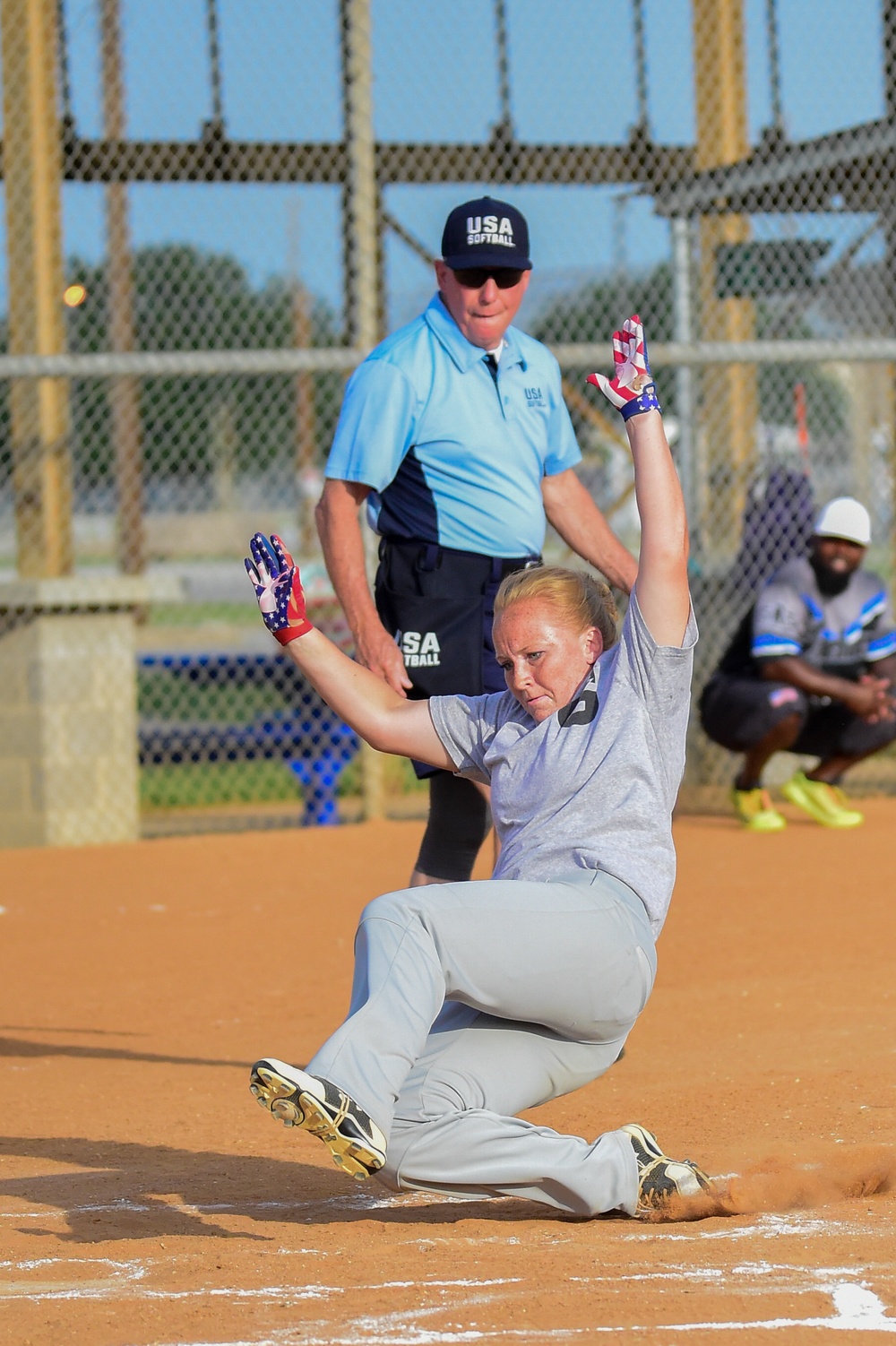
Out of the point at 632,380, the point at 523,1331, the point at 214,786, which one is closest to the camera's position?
the point at 523,1331

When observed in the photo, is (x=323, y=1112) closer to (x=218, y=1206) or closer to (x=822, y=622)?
(x=218, y=1206)

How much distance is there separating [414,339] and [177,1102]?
2.02 metres

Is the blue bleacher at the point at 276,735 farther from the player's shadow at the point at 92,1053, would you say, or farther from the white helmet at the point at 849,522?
the player's shadow at the point at 92,1053

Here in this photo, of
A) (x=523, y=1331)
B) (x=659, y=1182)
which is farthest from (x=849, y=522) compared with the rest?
(x=523, y=1331)

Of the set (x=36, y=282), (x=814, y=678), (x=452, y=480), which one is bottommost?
(x=814, y=678)

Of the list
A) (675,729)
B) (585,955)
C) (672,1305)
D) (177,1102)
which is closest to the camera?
(672,1305)

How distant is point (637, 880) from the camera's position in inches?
121

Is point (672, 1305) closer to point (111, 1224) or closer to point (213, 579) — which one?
point (111, 1224)

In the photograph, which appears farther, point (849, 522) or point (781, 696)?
point (781, 696)

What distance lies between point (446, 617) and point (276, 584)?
3.86 feet

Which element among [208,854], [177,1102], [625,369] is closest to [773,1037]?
[177,1102]

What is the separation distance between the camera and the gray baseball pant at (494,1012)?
2836 millimetres

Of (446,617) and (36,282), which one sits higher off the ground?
(36,282)

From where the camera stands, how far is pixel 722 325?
10172 millimetres
